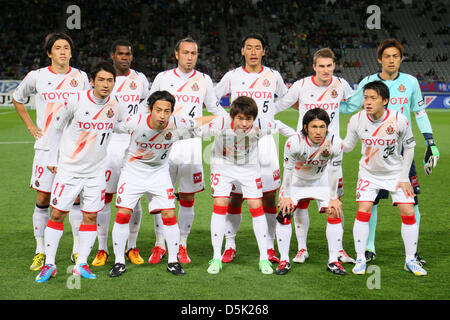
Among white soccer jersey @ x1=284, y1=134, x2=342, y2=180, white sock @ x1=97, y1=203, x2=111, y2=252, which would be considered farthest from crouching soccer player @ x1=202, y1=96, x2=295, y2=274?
white sock @ x1=97, y1=203, x2=111, y2=252

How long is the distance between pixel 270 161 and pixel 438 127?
1679cm

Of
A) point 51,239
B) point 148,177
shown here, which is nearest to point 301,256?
point 148,177

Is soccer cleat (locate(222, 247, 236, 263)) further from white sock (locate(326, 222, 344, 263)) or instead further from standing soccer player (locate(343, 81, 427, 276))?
standing soccer player (locate(343, 81, 427, 276))

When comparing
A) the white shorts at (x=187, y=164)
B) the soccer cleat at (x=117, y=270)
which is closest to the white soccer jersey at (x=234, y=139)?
the white shorts at (x=187, y=164)

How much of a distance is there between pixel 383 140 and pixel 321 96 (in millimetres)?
882

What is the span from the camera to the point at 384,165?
5559 millimetres

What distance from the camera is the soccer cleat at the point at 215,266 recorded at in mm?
5497

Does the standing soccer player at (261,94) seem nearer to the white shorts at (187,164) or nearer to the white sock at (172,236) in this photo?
the white shorts at (187,164)

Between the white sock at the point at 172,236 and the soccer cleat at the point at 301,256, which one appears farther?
the soccer cleat at the point at 301,256

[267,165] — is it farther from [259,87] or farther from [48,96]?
[48,96]

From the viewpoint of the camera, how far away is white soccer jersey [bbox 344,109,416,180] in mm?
5480

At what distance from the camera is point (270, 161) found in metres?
6.09

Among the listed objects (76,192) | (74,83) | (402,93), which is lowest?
(76,192)

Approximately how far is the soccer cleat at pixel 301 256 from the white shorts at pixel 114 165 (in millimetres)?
2081
